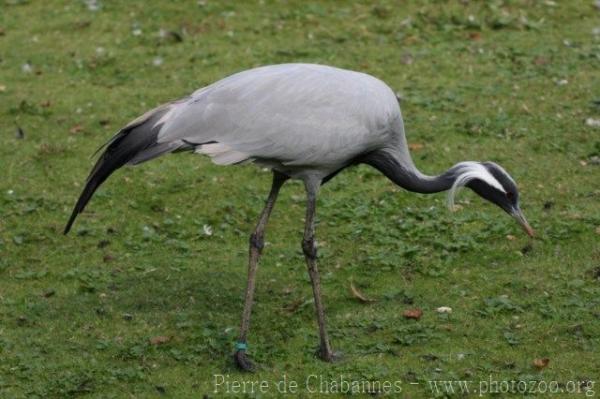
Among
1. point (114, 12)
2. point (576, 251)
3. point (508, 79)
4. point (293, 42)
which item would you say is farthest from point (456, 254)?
point (114, 12)

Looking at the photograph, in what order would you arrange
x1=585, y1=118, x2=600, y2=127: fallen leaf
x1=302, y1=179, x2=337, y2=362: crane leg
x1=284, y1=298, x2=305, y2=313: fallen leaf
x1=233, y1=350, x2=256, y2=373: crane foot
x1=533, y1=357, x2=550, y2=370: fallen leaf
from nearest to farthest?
x1=533, y1=357, x2=550, y2=370: fallen leaf, x1=233, y1=350, x2=256, y2=373: crane foot, x1=302, y1=179, x2=337, y2=362: crane leg, x1=284, y1=298, x2=305, y2=313: fallen leaf, x1=585, y1=118, x2=600, y2=127: fallen leaf

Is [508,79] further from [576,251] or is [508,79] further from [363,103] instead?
[363,103]

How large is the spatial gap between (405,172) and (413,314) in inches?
38.3

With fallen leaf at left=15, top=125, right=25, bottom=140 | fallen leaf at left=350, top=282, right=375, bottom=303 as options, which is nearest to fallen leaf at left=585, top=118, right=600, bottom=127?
fallen leaf at left=350, top=282, right=375, bottom=303

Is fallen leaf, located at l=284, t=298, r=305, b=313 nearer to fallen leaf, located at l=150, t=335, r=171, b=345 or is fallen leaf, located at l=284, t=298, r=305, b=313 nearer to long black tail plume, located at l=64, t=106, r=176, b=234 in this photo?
fallen leaf, located at l=150, t=335, r=171, b=345

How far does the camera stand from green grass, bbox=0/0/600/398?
23.6 feet

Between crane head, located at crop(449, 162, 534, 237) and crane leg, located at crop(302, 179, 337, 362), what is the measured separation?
3.17 ft

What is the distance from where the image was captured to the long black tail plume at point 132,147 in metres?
7.27

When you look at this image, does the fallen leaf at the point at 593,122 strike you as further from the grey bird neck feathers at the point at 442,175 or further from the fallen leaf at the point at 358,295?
the fallen leaf at the point at 358,295

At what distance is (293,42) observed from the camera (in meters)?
12.6

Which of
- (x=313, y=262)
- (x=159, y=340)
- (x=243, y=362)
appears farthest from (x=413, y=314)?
(x=159, y=340)

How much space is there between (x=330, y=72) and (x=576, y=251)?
246cm

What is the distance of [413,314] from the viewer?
7656 mm

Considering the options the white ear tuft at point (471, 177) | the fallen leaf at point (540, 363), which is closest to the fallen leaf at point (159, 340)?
the white ear tuft at point (471, 177)
